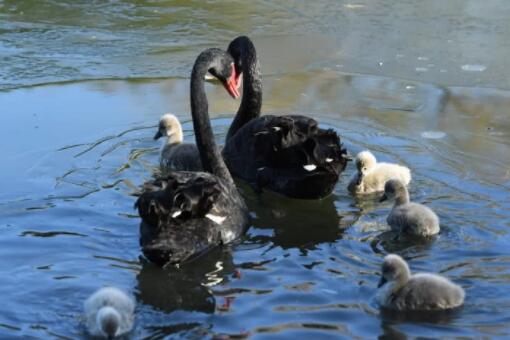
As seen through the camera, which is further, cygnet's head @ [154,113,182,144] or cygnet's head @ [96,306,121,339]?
cygnet's head @ [154,113,182,144]

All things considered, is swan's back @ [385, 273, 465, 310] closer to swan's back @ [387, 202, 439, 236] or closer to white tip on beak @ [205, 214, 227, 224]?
swan's back @ [387, 202, 439, 236]

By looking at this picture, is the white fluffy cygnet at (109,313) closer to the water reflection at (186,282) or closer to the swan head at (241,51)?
the water reflection at (186,282)

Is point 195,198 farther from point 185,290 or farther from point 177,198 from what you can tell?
point 185,290

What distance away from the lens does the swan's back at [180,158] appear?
22.4ft

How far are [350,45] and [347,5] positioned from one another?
5.20 ft

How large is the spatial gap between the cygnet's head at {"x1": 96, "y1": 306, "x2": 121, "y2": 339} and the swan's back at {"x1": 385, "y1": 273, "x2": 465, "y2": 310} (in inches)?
51.0

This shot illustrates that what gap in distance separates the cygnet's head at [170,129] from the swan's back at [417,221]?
6.99 ft

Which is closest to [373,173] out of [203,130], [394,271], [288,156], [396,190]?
[396,190]

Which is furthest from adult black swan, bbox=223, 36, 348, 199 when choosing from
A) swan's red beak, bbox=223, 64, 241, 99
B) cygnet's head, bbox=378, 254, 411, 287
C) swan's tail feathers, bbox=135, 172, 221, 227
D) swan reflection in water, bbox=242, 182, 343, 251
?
cygnet's head, bbox=378, 254, 411, 287

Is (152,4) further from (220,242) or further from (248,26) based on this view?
(220,242)

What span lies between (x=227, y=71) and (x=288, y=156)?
2.68ft

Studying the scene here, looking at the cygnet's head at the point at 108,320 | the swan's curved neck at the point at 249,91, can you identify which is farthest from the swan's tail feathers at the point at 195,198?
the swan's curved neck at the point at 249,91

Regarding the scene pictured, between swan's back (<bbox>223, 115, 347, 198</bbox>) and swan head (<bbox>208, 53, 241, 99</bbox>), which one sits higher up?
swan head (<bbox>208, 53, 241, 99</bbox>)

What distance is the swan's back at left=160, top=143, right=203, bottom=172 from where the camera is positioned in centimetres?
682
